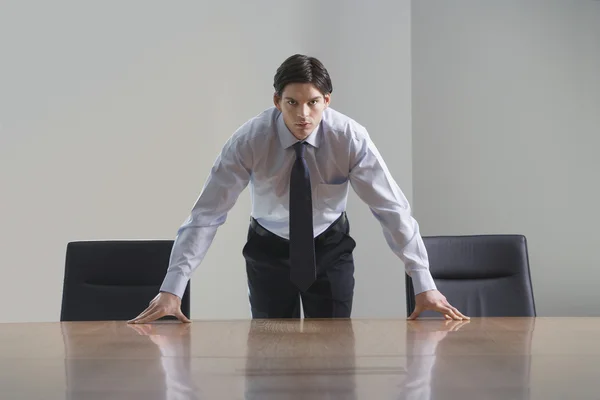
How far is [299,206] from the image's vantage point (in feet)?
8.07

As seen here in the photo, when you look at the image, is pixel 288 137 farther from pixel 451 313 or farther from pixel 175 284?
pixel 451 313

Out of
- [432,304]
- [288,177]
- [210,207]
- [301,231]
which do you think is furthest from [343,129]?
[432,304]

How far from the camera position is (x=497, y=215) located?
15.1 feet

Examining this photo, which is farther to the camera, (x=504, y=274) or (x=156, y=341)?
(x=504, y=274)

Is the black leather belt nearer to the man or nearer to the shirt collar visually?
the man

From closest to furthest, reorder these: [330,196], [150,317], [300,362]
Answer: [300,362] < [150,317] < [330,196]

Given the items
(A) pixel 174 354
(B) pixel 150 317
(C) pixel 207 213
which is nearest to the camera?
(A) pixel 174 354

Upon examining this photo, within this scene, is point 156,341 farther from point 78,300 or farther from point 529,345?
point 78,300

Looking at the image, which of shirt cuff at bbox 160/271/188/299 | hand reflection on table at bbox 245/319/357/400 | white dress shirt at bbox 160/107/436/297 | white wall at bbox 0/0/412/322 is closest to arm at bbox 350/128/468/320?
white dress shirt at bbox 160/107/436/297

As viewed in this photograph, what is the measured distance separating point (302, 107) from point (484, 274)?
2.99 feet

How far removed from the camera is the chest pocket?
2.64 meters

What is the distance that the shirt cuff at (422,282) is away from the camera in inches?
90.7

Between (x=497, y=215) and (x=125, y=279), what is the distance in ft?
8.93

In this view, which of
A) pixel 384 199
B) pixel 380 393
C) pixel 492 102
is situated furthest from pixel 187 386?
pixel 492 102
